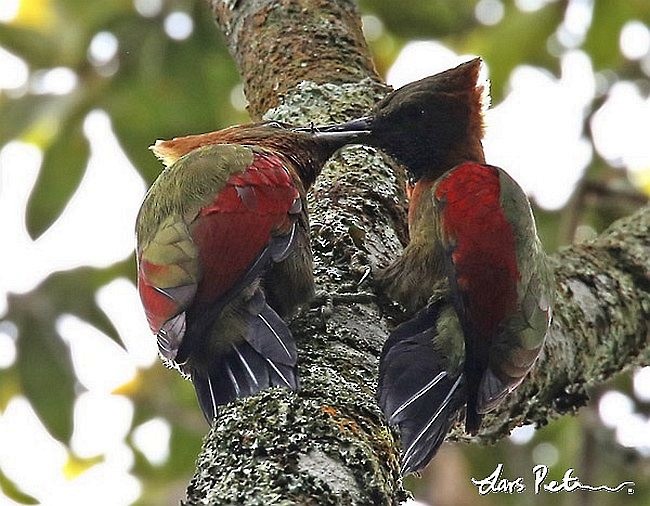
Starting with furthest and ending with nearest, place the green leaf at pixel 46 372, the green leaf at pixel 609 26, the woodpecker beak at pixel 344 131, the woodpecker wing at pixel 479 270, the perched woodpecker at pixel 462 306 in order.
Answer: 1. the green leaf at pixel 609 26
2. the green leaf at pixel 46 372
3. the woodpecker beak at pixel 344 131
4. the woodpecker wing at pixel 479 270
5. the perched woodpecker at pixel 462 306

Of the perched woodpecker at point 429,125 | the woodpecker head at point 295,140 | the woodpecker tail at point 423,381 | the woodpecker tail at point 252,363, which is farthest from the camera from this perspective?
the perched woodpecker at point 429,125

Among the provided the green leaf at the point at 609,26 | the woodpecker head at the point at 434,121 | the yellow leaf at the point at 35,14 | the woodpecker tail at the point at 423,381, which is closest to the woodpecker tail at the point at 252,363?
the woodpecker tail at the point at 423,381

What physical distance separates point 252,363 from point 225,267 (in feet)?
0.76

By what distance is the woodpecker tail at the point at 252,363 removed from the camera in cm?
232

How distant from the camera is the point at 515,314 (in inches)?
111

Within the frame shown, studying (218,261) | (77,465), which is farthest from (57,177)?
(218,261)

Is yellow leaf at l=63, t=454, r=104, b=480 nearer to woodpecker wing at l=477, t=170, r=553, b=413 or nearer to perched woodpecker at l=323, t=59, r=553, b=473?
perched woodpecker at l=323, t=59, r=553, b=473

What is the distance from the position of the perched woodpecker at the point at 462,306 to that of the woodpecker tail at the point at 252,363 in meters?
0.23

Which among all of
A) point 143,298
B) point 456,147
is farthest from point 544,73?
point 143,298

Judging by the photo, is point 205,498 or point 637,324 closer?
point 205,498

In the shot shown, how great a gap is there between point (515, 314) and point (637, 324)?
0.74 m

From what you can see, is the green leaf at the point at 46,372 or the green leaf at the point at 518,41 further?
the green leaf at the point at 518,41

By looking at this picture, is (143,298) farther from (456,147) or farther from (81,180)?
(81,180)

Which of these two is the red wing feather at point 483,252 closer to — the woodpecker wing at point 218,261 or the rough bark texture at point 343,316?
the rough bark texture at point 343,316
